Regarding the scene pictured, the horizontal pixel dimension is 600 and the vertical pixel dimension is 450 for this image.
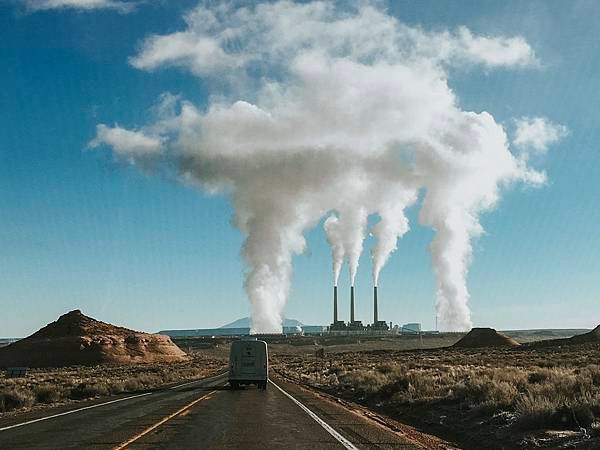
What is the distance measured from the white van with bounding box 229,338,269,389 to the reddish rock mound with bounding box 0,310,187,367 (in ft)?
252

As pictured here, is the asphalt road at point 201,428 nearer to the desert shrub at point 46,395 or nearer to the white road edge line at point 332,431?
the white road edge line at point 332,431

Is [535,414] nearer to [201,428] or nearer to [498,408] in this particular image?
[498,408]

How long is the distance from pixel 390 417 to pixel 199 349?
156m

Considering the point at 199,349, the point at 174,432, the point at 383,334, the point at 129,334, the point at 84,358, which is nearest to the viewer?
the point at 174,432

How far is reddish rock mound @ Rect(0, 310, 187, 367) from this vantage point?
106 meters

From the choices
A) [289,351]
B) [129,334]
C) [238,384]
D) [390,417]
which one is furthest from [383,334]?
[390,417]

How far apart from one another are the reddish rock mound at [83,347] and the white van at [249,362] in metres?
76.9

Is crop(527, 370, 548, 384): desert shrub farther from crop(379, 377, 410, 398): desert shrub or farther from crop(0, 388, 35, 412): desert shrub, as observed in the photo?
crop(0, 388, 35, 412): desert shrub

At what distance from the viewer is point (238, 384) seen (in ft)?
118

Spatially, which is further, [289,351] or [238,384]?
[289,351]

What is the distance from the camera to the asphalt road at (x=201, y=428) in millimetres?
13266

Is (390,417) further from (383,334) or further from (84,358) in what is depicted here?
(383,334)

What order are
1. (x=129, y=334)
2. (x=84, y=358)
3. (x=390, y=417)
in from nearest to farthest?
(x=390, y=417), (x=84, y=358), (x=129, y=334)

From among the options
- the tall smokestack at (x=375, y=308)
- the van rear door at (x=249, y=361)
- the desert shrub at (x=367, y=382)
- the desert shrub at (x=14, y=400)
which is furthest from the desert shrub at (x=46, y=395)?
the tall smokestack at (x=375, y=308)
